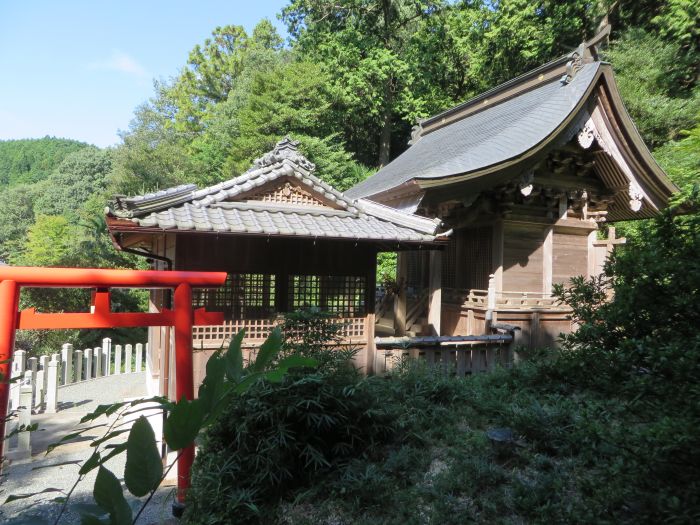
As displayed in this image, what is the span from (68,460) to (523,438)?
5.26 m

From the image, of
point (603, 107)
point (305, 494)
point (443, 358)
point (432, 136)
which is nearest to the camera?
point (305, 494)

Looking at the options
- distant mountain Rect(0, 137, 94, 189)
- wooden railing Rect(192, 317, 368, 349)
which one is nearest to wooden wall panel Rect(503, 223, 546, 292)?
wooden railing Rect(192, 317, 368, 349)

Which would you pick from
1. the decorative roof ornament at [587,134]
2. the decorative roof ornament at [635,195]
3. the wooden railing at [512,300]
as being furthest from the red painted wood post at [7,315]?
the decorative roof ornament at [635,195]

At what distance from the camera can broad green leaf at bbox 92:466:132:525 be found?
2.20 ft

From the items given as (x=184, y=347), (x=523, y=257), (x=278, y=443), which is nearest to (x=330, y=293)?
(x=278, y=443)

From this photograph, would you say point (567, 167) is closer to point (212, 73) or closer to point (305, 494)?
point (305, 494)

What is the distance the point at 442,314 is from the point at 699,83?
12354mm

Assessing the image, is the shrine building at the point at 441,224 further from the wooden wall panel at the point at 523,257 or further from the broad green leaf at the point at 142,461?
the broad green leaf at the point at 142,461

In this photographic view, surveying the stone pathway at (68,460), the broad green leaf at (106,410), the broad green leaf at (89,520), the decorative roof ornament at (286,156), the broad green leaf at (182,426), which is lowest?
the stone pathway at (68,460)

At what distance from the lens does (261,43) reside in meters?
34.0

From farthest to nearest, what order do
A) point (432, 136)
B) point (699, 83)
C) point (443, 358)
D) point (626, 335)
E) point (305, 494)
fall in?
point (432, 136) < point (699, 83) < point (443, 358) < point (305, 494) < point (626, 335)

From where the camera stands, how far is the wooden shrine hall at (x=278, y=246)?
255 inches

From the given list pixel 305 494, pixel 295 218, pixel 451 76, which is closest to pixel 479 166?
pixel 295 218

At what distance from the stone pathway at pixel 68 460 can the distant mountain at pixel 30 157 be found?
55201 mm
